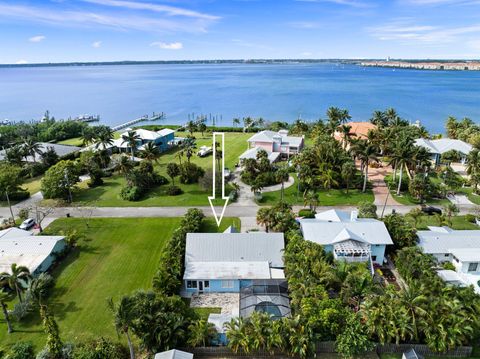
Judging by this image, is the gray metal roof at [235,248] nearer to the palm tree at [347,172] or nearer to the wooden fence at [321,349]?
the wooden fence at [321,349]

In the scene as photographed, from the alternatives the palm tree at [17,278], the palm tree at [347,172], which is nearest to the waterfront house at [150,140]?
the palm tree at [347,172]

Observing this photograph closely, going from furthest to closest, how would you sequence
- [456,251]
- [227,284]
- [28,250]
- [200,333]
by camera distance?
[28,250]
[456,251]
[227,284]
[200,333]

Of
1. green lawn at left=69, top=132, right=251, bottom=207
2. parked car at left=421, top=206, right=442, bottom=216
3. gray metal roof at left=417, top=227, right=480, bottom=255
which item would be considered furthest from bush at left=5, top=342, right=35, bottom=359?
parked car at left=421, top=206, right=442, bottom=216

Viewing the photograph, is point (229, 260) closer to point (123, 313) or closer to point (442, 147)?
point (123, 313)

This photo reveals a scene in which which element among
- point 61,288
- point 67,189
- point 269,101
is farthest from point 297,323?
point 269,101

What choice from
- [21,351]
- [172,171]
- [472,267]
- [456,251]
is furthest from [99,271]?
[472,267]

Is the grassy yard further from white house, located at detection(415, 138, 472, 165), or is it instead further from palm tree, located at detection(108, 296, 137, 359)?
white house, located at detection(415, 138, 472, 165)
